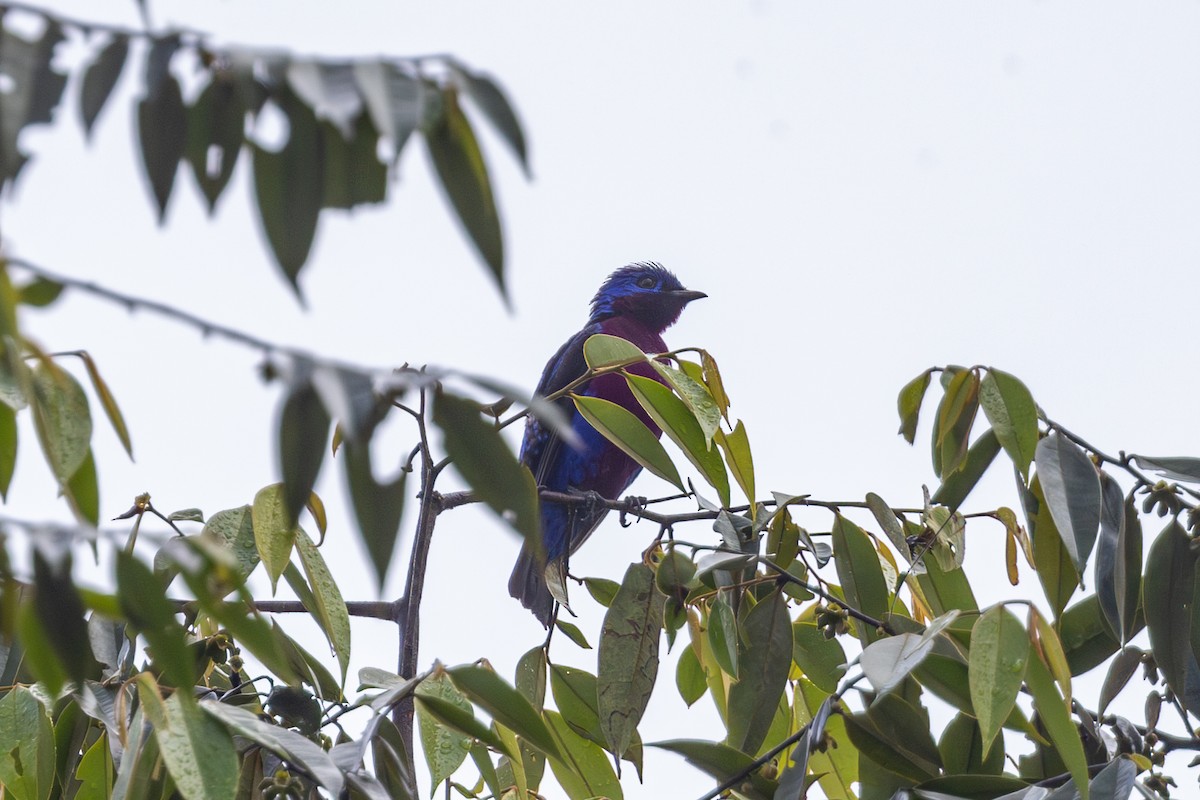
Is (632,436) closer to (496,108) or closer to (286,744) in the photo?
(286,744)

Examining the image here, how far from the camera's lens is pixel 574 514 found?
5012mm

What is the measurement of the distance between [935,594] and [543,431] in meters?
3.28

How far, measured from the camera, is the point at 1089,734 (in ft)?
5.95

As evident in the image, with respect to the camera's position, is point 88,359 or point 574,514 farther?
point 574,514

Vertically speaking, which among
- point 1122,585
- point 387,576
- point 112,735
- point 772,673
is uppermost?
point 1122,585

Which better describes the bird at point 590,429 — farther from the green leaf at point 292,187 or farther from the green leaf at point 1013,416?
the green leaf at point 292,187

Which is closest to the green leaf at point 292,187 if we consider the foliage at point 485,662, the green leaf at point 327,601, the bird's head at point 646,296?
the foliage at point 485,662

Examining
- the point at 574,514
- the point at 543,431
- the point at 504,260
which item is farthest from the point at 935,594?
the point at 543,431

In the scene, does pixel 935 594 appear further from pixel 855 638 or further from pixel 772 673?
pixel 772 673

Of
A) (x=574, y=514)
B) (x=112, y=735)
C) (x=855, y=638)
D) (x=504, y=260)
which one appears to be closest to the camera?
(x=504, y=260)

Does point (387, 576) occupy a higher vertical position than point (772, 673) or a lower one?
higher

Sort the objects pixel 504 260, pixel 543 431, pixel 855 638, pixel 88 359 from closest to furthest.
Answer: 1. pixel 504 260
2. pixel 88 359
3. pixel 855 638
4. pixel 543 431

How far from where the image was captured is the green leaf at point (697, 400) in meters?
1.96

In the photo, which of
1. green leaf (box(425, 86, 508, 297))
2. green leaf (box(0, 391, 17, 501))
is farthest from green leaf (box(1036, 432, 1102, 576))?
green leaf (box(0, 391, 17, 501))
